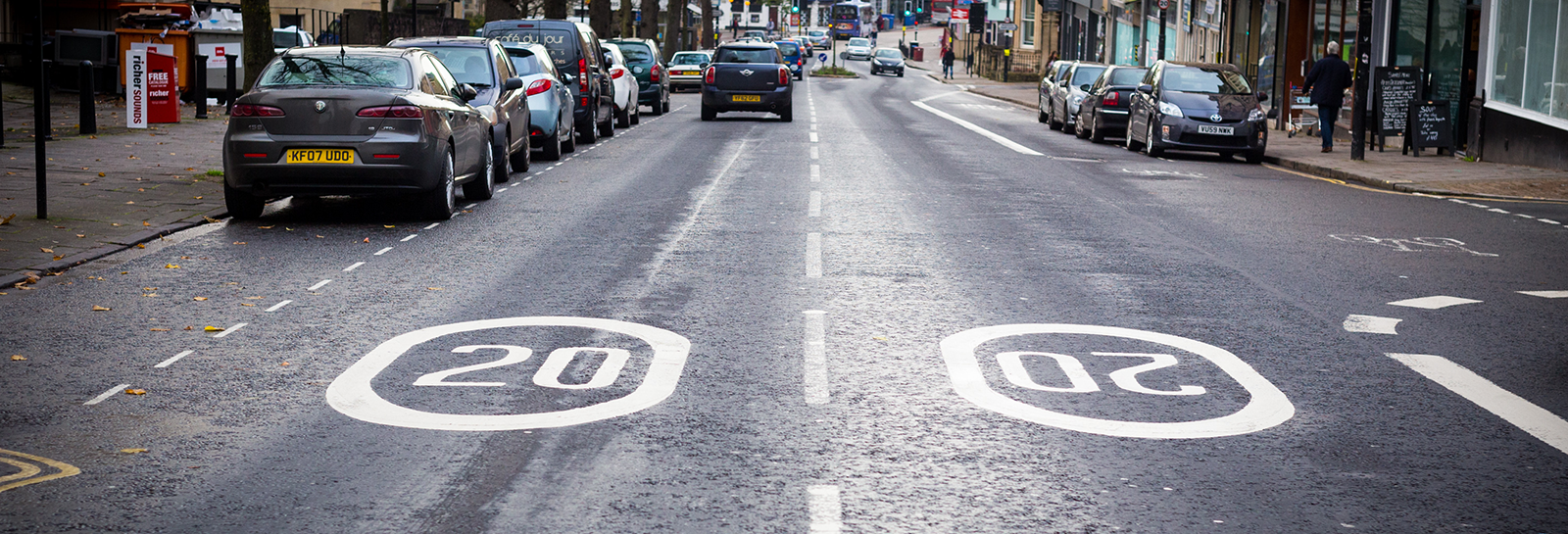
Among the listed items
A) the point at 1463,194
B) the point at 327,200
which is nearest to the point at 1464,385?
the point at 327,200

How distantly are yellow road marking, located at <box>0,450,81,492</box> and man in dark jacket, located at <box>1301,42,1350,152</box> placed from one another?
70.9 feet

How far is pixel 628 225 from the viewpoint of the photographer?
12.7 m

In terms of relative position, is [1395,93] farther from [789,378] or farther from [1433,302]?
[789,378]

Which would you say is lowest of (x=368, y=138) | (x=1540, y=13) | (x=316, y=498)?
(x=316, y=498)

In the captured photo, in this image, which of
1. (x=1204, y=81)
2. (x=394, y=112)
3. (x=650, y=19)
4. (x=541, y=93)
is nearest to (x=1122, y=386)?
(x=394, y=112)

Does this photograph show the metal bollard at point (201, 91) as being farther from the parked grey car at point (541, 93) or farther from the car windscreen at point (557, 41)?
the parked grey car at point (541, 93)

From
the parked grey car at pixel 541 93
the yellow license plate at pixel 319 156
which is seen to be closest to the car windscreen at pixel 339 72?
the yellow license plate at pixel 319 156

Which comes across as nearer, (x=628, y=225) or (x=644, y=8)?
(x=628, y=225)

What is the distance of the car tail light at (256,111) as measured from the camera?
1225cm

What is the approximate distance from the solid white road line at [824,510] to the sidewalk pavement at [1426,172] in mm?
14230

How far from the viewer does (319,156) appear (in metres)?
12.2

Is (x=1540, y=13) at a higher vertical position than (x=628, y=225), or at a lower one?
higher

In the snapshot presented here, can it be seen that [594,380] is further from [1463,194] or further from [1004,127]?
[1004,127]

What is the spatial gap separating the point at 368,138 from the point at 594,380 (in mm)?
6294
